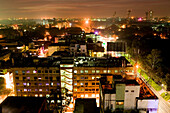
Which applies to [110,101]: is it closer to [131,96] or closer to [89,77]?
[131,96]

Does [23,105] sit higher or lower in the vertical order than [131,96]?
lower

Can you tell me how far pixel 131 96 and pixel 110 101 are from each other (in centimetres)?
130

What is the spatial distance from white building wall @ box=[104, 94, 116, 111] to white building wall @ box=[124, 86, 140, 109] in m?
0.73

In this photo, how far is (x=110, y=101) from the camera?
904cm

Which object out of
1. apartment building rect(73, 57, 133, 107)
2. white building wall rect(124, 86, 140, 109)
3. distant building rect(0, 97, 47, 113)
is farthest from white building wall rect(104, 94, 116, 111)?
apartment building rect(73, 57, 133, 107)

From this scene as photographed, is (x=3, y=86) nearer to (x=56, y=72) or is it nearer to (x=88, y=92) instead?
(x=56, y=72)

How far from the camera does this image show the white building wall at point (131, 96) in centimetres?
884

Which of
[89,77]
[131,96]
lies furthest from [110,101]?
[89,77]

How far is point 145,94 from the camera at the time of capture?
9531mm

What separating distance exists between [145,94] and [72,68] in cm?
822

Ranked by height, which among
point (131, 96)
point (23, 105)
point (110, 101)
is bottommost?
point (23, 105)

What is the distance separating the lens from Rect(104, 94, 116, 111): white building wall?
29.3 feet

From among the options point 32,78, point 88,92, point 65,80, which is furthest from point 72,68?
point 32,78

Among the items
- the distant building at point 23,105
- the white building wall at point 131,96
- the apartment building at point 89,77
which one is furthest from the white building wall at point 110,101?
the apartment building at point 89,77
